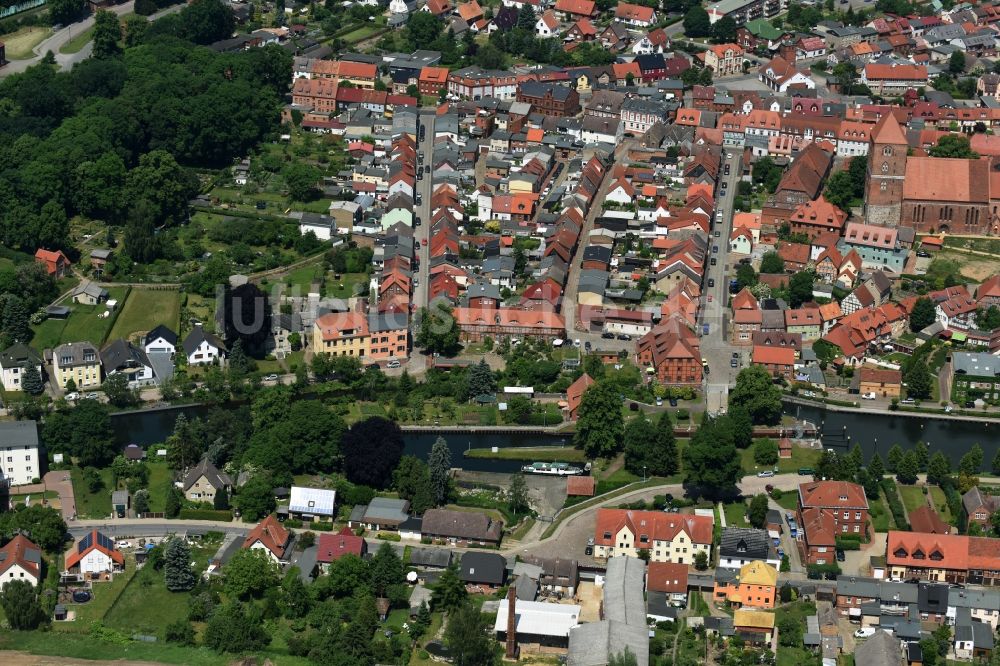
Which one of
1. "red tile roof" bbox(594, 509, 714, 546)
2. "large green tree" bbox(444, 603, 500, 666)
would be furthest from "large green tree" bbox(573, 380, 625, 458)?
"large green tree" bbox(444, 603, 500, 666)

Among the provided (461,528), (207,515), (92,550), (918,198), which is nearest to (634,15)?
(918,198)

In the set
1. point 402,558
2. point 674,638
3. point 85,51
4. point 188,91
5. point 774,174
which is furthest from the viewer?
point 85,51

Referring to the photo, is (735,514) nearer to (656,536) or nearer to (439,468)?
(656,536)

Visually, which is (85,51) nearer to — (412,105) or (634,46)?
(412,105)

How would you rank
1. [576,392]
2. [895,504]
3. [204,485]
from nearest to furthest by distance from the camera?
[895,504]
[204,485]
[576,392]

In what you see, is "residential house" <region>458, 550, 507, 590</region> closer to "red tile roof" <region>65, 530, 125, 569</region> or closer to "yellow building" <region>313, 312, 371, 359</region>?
"red tile roof" <region>65, 530, 125, 569</region>

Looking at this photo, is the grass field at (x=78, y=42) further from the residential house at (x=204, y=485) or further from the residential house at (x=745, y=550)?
the residential house at (x=745, y=550)

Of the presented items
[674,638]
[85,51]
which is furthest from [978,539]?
[85,51]
